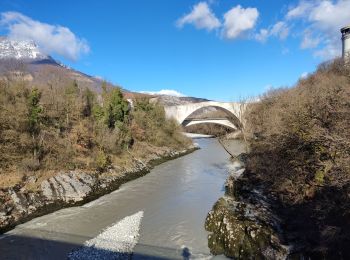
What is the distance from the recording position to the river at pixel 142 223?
42.8 ft

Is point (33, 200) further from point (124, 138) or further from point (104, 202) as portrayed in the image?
point (124, 138)

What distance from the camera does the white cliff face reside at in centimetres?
17388

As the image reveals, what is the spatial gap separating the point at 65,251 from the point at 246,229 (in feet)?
23.5

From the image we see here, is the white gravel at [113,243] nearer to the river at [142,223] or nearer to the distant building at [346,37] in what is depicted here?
the river at [142,223]

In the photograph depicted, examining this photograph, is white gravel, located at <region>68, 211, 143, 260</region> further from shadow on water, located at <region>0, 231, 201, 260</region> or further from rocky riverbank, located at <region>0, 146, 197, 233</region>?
rocky riverbank, located at <region>0, 146, 197, 233</region>

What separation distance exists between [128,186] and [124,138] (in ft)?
34.5

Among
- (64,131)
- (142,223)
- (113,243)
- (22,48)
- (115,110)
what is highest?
(22,48)

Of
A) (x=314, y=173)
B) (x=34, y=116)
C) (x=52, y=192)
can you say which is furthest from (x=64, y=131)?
(x=314, y=173)

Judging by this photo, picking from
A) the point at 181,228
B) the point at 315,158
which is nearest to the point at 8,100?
the point at 181,228

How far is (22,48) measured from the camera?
187 metres

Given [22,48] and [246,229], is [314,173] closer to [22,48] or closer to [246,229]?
[246,229]

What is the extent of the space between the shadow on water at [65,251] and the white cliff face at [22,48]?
580ft

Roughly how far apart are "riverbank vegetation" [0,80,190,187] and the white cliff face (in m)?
155

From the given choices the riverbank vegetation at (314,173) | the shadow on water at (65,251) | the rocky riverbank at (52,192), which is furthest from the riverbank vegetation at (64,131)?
the riverbank vegetation at (314,173)
